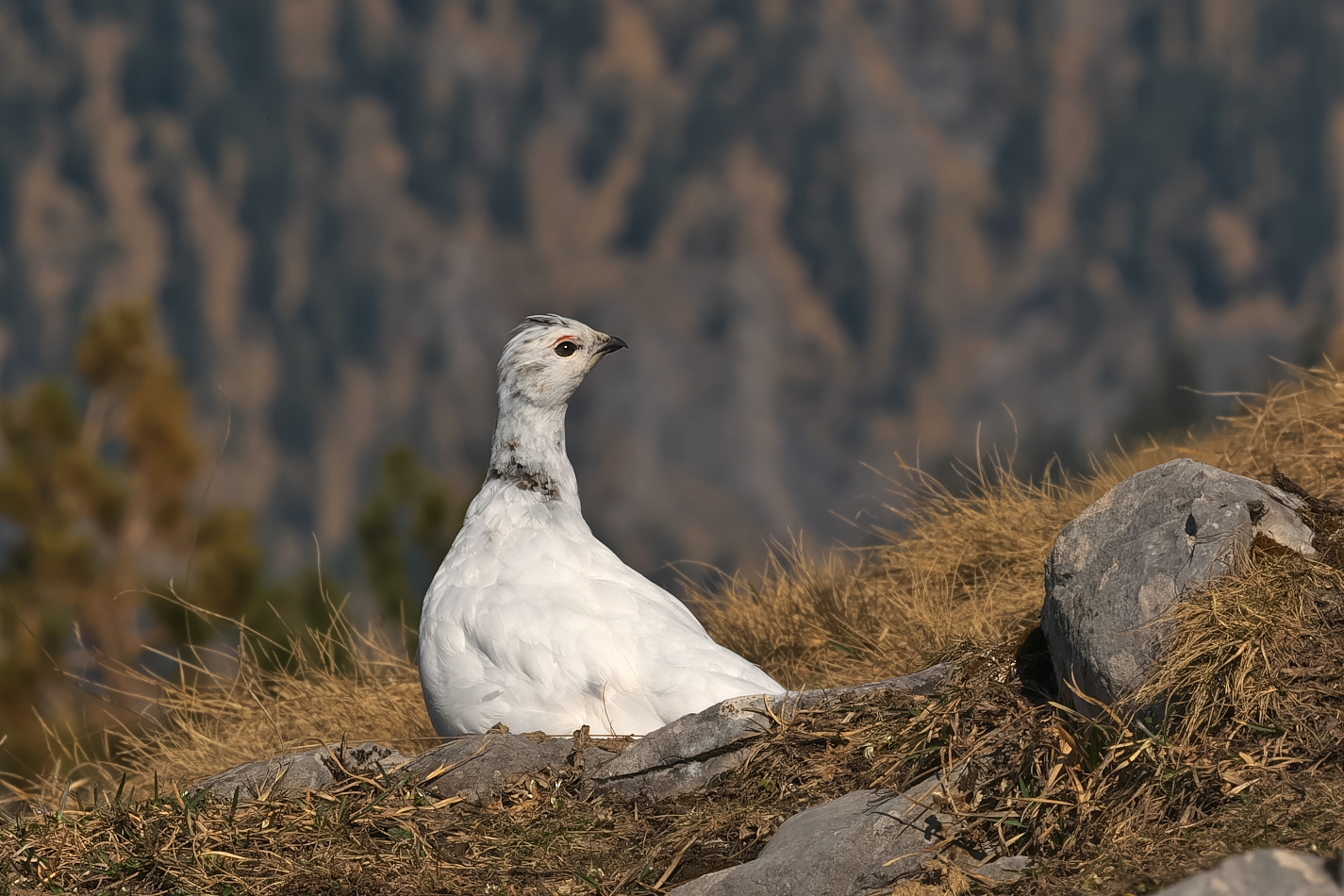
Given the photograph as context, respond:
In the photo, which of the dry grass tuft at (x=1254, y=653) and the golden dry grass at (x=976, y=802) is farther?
the dry grass tuft at (x=1254, y=653)

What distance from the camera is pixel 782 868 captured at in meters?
3.76

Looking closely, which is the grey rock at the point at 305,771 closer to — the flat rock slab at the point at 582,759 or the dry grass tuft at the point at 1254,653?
the flat rock slab at the point at 582,759

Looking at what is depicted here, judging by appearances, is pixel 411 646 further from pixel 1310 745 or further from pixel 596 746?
pixel 1310 745

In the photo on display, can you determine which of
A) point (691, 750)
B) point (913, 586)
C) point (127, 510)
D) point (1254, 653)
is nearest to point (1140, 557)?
point (1254, 653)

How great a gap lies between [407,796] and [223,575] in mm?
21409

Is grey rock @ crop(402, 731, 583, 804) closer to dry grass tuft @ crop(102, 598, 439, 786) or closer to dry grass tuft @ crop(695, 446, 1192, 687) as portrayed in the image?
dry grass tuft @ crop(102, 598, 439, 786)

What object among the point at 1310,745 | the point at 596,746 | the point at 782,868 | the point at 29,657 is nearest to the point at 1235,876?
the point at 1310,745

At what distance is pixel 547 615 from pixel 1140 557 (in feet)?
7.60

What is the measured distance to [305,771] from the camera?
16.2 feet

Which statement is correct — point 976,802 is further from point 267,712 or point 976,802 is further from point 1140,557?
point 267,712

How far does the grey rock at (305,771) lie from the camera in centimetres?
477

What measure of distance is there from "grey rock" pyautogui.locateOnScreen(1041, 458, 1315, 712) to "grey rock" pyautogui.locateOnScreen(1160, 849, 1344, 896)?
53.8 inches

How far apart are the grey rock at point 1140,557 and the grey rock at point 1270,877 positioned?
1.37 metres

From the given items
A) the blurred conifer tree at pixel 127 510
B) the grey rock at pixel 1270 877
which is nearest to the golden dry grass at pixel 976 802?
the grey rock at pixel 1270 877
